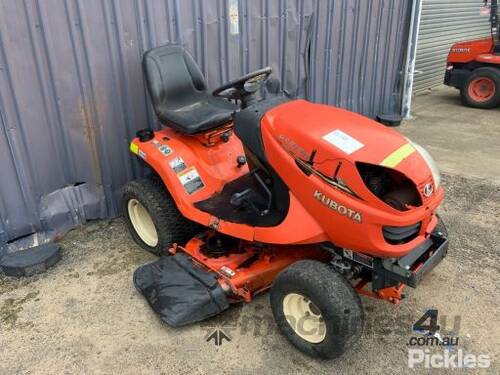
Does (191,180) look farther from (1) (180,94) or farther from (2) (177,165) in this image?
(1) (180,94)

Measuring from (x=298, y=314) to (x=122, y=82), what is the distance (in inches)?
84.9

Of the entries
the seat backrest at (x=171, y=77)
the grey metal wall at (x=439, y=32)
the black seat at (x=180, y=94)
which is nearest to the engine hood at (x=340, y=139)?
the black seat at (x=180, y=94)

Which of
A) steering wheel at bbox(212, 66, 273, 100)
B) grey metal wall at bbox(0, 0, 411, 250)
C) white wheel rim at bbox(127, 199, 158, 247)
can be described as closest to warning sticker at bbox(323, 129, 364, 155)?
steering wheel at bbox(212, 66, 273, 100)

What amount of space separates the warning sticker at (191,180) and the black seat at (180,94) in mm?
256

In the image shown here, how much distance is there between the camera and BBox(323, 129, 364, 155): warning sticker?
2.08 m

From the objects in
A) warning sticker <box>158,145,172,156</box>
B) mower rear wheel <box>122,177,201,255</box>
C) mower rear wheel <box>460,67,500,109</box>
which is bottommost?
mower rear wheel <box>460,67,500,109</box>

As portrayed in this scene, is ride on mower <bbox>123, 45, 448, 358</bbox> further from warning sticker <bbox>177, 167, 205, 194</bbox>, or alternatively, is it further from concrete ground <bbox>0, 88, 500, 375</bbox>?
A: concrete ground <bbox>0, 88, 500, 375</bbox>

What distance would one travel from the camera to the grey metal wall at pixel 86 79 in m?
2.93

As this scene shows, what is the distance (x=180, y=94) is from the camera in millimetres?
3230

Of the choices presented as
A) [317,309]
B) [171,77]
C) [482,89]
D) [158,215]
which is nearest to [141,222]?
[158,215]

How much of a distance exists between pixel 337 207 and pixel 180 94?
1.65 meters

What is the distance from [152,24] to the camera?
3.42 m

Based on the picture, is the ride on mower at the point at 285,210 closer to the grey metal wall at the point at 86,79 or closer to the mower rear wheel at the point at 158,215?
the mower rear wheel at the point at 158,215

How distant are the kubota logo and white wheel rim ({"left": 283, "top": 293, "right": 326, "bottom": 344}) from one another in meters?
0.46
